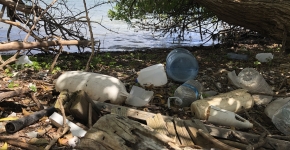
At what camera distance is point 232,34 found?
7629mm

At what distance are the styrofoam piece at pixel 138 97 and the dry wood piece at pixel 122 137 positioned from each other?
0.99 m

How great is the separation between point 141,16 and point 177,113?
495cm

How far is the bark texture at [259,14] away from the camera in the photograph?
413cm

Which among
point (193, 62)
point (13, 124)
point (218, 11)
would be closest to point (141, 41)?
point (218, 11)

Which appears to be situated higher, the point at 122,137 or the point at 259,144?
the point at 122,137

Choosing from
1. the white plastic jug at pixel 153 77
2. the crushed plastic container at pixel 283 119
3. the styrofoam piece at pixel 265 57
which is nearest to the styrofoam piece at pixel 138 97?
the white plastic jug at pixel 153 77

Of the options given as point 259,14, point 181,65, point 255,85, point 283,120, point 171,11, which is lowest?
point 283,120

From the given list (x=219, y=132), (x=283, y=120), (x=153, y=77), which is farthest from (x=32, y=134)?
(x=283, y=120)

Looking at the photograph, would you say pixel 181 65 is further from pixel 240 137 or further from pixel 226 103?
pixel 240 137

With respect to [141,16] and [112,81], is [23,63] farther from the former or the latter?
[141,16]

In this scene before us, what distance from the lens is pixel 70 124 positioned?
7.66ft

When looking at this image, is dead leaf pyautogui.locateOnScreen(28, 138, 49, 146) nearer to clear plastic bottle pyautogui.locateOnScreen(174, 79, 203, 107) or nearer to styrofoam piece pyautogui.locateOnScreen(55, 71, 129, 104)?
styrofoam piece pyautogui.locateOnScreen(55, 71, 129, 104)

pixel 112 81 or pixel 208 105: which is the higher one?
pixel 112 81

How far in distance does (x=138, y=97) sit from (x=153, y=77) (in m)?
0.70
